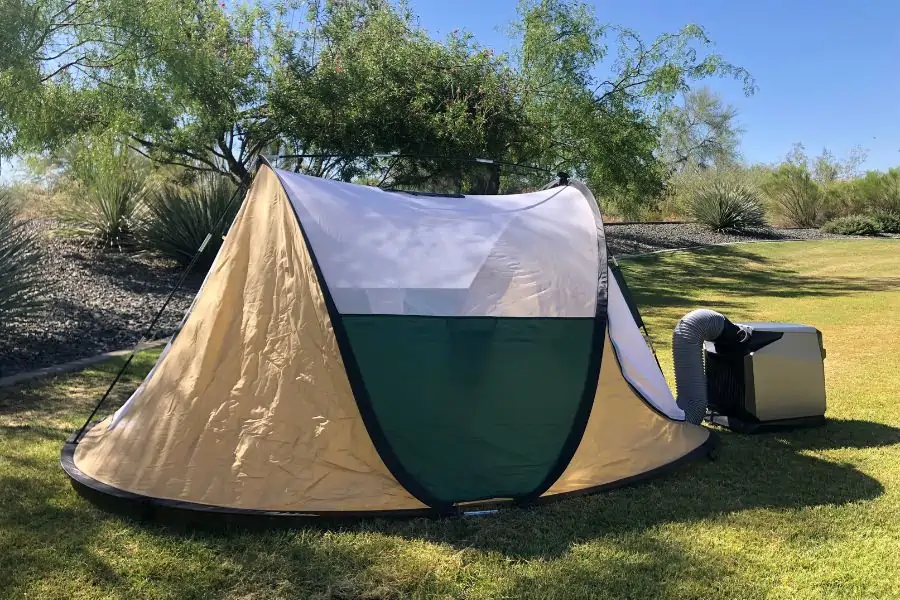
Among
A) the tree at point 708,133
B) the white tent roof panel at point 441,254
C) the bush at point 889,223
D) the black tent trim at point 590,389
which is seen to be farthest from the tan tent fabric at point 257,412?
the tree at point 708,133

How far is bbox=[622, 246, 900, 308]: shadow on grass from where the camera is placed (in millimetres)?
→ 13094

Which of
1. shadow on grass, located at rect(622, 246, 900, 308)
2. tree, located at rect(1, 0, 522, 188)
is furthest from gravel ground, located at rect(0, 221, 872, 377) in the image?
shadow on grass, located at rect(622, 246, 900, 308)

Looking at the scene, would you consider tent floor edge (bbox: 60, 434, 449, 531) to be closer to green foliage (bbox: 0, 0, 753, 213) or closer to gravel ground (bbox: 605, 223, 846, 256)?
green foliage (bbox: 0, 0, 753, 213)

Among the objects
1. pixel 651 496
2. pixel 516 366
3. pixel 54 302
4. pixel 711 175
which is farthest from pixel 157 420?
pixel 711 175

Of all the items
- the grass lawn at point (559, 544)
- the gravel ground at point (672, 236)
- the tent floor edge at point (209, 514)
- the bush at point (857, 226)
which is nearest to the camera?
the grass lawn at point (559, 544)

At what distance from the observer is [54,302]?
8711 mm

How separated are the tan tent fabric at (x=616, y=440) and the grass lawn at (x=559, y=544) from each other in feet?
0.43

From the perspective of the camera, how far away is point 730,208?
71.3 feet

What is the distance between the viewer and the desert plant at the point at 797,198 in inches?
1009

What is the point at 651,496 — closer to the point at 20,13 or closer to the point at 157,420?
the point at 157,420

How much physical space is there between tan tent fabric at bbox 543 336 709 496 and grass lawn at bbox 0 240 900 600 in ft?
0.43

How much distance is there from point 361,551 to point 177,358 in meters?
1.58

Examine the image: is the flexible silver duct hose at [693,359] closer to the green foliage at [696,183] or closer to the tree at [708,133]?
the green foliage at [696,183]

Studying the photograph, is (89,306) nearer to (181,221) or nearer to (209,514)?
(181,221)
